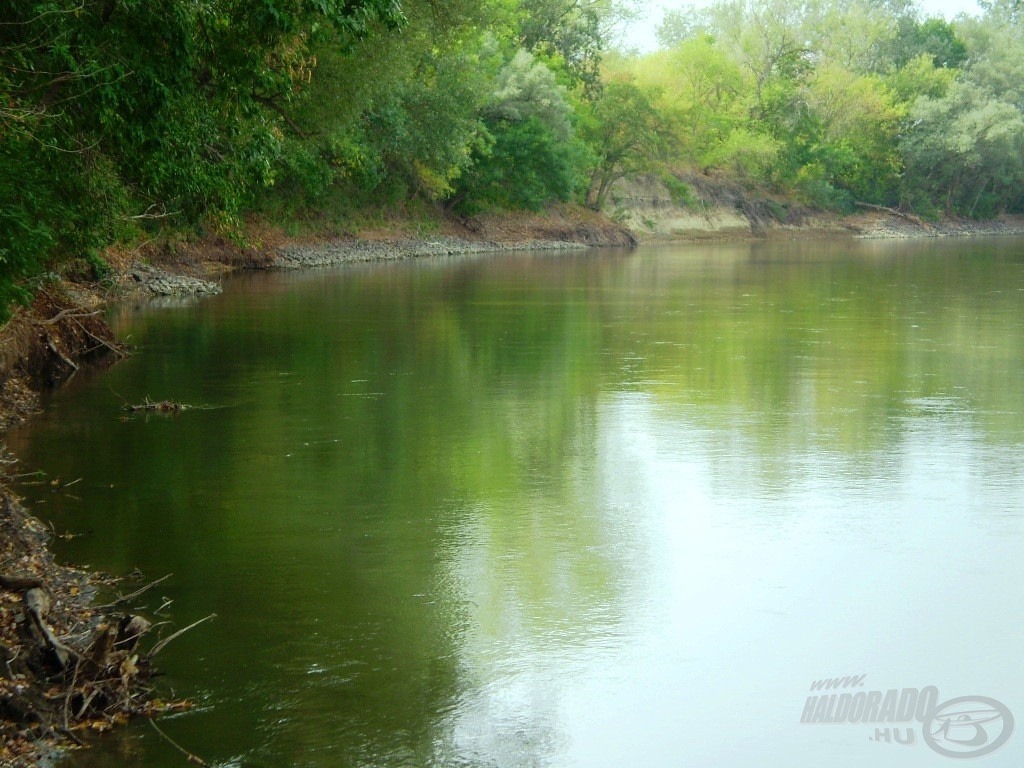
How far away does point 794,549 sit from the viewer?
891 centimetres

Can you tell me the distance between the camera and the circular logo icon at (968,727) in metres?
5.98

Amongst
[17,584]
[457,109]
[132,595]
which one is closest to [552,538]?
[132,595]

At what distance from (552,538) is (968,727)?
363 cm

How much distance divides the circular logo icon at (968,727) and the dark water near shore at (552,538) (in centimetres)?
11

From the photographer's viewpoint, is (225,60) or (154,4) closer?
(154,4)

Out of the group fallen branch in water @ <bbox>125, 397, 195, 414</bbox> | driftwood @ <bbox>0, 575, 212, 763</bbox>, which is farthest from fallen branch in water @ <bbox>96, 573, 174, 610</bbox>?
fallen branch in water @ <bbox>125, 397, 195, 414</bbox>

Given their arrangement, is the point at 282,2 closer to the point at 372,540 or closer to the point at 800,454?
the point at 372,540

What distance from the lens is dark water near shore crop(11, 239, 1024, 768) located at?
623 cm

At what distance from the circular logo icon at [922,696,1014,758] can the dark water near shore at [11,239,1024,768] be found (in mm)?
113

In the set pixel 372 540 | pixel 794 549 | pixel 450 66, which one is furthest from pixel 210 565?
pixel 450 66

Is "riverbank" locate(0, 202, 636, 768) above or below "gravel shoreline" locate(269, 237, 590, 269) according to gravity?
above

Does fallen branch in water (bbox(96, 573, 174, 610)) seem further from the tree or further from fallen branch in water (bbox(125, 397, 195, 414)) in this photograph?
the tree

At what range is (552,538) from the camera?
9172mm

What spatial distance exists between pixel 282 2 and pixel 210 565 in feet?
15.2
